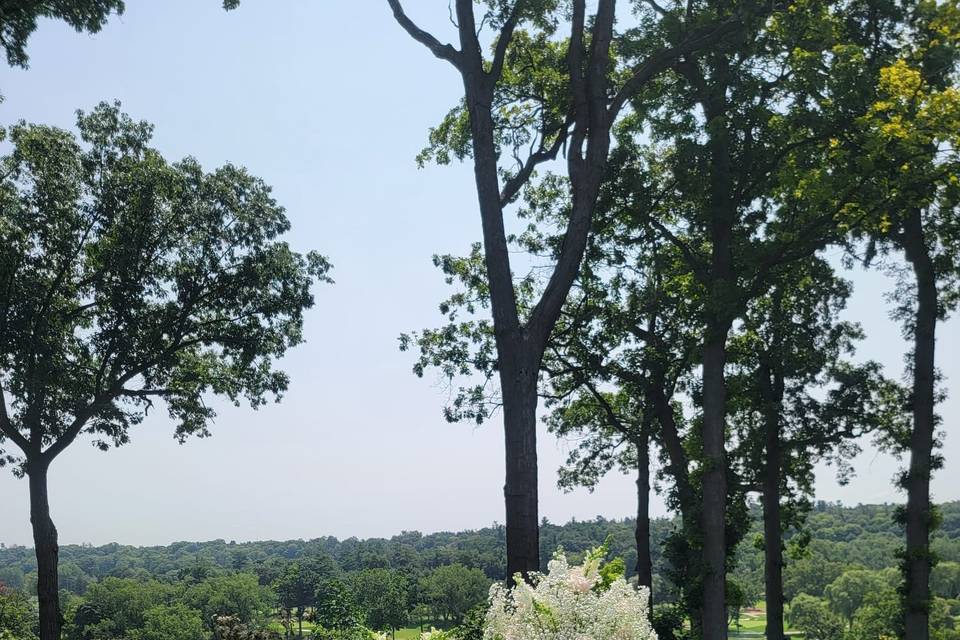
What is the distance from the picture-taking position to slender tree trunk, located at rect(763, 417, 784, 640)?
20109 millimetres

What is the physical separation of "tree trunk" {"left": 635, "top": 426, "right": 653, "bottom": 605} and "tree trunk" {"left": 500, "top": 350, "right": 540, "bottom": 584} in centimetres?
1109

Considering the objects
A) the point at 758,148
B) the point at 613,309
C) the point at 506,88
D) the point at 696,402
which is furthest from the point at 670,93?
the point at 696,402

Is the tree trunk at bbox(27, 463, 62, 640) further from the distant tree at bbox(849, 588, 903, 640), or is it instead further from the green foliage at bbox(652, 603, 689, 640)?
the distant tree at bbox(849, 588, 903, 640)

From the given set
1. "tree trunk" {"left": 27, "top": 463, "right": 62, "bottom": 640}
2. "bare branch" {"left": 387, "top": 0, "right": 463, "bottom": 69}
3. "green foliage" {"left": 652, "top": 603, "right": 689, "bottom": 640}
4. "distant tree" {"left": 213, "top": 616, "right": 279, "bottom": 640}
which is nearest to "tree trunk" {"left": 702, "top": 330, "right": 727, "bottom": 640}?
→ "green foliage" {"left": 652, "top": 603, "right": 689, "bottom": 640}

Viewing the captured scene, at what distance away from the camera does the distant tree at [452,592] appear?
4033 inches

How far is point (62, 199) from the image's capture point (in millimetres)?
18703

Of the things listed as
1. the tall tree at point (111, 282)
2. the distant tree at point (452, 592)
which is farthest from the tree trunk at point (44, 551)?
the distant tree at point (452, 592)

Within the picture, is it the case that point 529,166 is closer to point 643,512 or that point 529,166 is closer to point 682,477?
point 682,477

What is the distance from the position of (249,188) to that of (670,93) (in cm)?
1034

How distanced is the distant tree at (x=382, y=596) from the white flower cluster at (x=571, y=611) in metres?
96.6

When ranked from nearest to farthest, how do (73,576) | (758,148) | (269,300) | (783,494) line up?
(758,148)
(269,300)
(783,494)
(73,576)

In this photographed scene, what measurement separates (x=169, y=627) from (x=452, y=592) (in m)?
35.3

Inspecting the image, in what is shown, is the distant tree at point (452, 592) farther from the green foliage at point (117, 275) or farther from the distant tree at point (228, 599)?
the green foliage at point (117, 275)

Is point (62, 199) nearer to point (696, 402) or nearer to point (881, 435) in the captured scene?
point (696, 402)
